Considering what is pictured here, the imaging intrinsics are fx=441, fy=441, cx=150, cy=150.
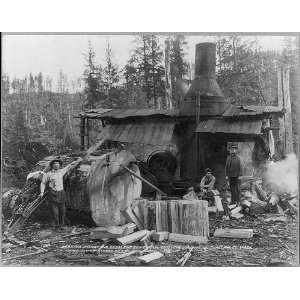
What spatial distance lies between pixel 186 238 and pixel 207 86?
2771 millimetres

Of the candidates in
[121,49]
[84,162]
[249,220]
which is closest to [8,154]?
[84,162]

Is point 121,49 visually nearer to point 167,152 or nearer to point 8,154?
point 167,152

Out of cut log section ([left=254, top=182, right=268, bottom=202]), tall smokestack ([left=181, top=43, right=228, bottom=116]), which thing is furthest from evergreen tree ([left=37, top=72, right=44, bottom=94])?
cut log section ([left=254, top=182, right=268, bottom=202])

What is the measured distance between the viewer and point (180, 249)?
7875 millimetres

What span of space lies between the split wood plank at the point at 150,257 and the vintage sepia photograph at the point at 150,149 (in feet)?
0.06

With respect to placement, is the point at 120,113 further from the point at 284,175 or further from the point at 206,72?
the point at 284,175

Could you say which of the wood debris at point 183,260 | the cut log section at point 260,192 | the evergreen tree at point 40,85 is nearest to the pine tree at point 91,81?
the evergreen tree at point 40,85

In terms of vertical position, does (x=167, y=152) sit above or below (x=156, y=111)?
below

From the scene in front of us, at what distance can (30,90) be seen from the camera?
26.6ft

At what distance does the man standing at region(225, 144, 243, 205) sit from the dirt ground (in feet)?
1.48

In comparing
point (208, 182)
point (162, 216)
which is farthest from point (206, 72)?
point (162, 216)

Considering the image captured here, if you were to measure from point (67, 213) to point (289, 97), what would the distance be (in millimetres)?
4527

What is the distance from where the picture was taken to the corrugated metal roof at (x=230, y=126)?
7863mm

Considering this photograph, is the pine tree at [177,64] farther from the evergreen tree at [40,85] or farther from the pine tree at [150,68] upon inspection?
the evergreen tree at [40,85]
